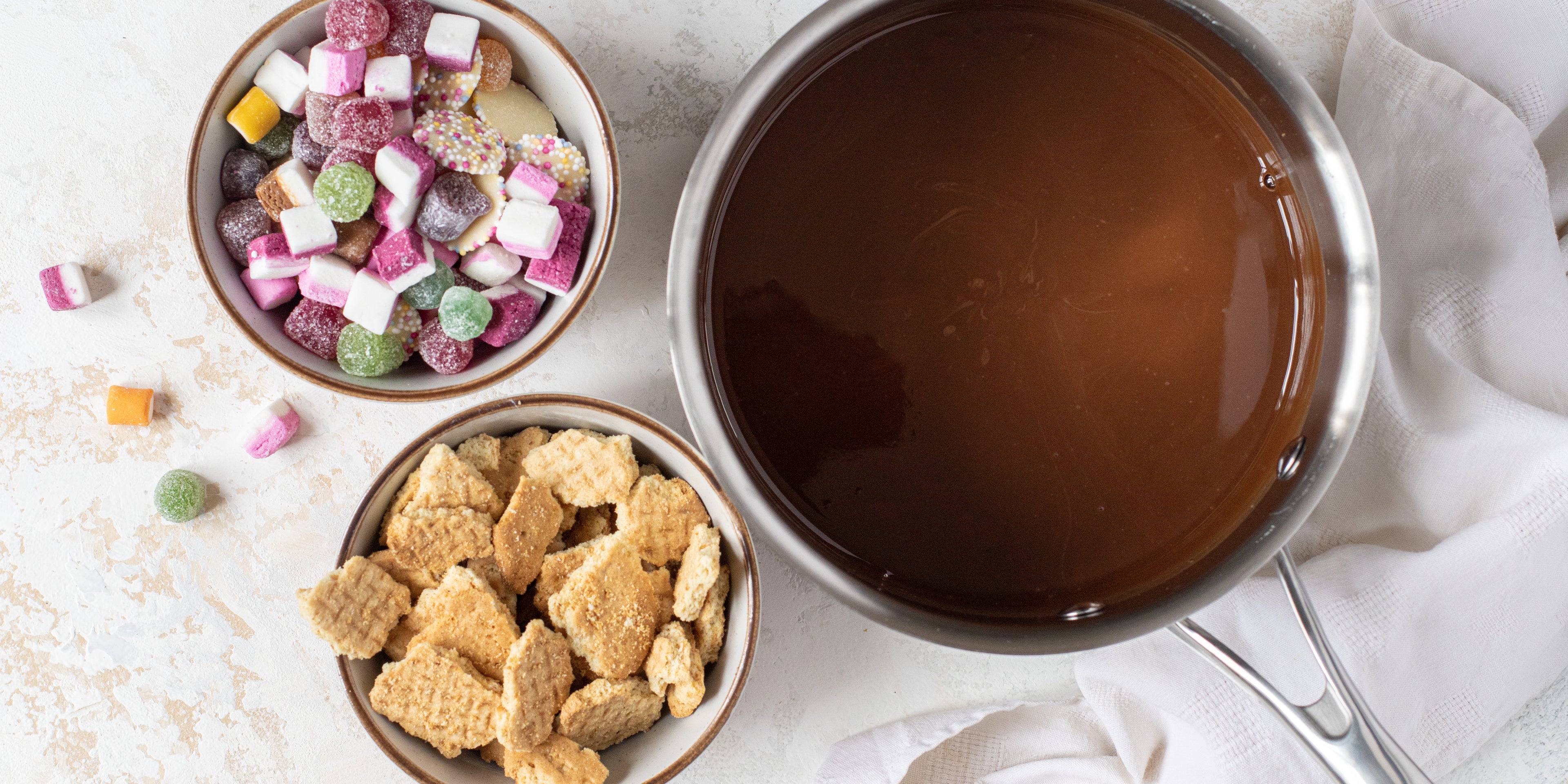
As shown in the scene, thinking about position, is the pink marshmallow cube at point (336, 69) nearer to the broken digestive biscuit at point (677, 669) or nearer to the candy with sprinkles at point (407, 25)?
the candy with sprinkles at point (407, 25)

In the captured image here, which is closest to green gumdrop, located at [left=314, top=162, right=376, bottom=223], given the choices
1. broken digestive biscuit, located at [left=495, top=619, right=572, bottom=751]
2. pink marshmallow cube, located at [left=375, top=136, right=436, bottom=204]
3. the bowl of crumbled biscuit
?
pink marshmallow cube, located at [left=375, top=136, right=436, bottom=204]

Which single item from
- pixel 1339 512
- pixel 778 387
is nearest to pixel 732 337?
pixel 778 387

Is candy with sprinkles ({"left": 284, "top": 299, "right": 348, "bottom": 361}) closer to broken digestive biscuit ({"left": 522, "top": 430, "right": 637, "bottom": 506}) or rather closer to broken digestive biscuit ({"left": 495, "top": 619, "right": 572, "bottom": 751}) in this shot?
broken digestive biscuit ({"left": 522, "top": 430, "right": 637, "bottom": 506})

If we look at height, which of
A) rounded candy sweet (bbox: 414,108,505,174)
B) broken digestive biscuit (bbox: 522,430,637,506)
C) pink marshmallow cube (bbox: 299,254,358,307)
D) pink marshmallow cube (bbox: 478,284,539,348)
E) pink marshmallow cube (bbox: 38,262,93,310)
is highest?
rounded candy sweet (bbox: 414,108,505,174)

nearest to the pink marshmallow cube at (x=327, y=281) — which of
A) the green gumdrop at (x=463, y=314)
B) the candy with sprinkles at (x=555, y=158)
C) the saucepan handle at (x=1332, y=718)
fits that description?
the green gumdrop at (x=463, y=314)

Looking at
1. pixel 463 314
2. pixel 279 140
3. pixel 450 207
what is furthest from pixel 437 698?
pixel 279 140

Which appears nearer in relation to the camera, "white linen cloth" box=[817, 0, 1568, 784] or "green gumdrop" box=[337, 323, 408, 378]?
"green gumdrop" box=[337, 323, 408, 378]

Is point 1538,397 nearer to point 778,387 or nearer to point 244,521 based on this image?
point 778,387
